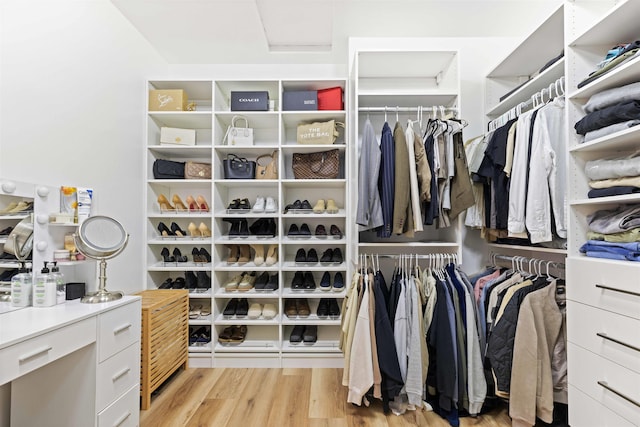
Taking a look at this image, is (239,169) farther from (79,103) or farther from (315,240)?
(79,103)

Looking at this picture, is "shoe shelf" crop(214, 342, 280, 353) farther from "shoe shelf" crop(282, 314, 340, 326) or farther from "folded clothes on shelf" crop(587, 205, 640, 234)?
"folded clothes on shelf" crop(587, 205, 640, 234)

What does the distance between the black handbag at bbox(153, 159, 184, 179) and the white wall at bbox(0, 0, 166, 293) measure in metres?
0.12

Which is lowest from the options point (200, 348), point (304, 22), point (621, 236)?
point (200, 348)

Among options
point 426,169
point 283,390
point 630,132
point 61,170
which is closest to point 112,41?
point 61,170

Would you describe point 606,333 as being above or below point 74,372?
above

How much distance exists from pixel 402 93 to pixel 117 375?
233 cm

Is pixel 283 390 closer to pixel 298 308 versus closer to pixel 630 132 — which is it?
pixel 298 308

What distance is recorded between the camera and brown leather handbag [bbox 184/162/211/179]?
2.70 m

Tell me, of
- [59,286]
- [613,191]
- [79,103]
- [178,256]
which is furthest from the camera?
[178,256]

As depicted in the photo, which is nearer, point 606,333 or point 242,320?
point 606,333

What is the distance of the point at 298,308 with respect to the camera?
8.86 ft

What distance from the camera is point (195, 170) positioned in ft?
8.87

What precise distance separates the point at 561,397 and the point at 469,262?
1035 mm

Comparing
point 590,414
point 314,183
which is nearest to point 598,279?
point 590,414
